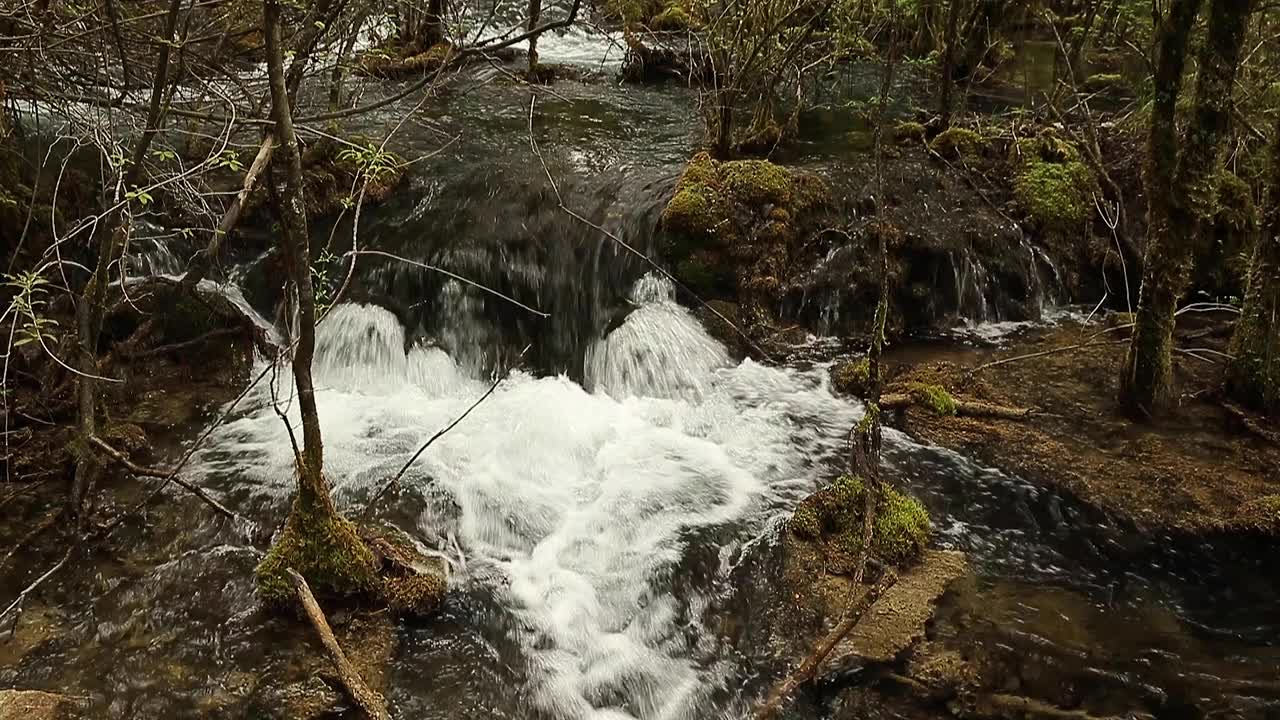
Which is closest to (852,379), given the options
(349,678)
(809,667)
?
(809,667)

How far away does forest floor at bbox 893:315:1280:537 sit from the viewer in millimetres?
5457

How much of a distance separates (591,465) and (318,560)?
2.56 metres

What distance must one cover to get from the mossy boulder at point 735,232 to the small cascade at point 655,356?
1.48ft

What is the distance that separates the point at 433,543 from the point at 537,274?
144 inches

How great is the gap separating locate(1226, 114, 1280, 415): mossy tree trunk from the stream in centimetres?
180

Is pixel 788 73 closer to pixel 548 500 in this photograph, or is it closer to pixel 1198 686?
pixel 548 500

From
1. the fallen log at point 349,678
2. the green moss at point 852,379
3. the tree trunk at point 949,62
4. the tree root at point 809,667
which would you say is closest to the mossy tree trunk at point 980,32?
the tree trunk at point 949,62

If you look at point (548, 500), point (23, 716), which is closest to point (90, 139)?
point (23, 716)

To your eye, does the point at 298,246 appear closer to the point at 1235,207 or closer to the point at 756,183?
the point at 756,183

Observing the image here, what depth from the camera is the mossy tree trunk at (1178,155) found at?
17.9ft

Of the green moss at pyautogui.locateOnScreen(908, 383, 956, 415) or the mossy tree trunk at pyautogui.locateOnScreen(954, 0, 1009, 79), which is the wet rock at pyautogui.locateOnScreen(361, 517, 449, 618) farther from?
the mossy tree trunk at pyautogui.locateOnScreen(954, 0, 1009, 79)

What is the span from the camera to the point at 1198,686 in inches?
164

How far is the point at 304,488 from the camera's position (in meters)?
4.27

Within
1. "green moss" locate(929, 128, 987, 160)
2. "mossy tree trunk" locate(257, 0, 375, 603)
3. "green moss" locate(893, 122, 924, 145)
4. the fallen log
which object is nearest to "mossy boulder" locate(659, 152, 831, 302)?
"green moss" locate(929, 128, 987, 160)
